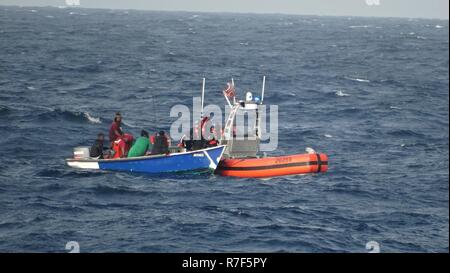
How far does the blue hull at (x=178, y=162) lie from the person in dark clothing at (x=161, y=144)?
0.42 meters

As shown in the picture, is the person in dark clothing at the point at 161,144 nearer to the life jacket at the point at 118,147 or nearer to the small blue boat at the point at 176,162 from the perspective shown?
the small blue boat at the point at 176,162

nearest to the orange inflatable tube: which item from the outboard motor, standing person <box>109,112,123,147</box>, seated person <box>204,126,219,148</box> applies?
seated person <box>204,126,219,148</box>

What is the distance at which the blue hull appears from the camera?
2833cm

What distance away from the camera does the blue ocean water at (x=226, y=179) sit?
71.6 feet

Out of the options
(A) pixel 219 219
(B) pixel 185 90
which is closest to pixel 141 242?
(A) pixel 219 219

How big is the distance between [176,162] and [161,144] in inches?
34.6

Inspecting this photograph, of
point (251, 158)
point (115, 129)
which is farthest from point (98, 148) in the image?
point (251, 158)

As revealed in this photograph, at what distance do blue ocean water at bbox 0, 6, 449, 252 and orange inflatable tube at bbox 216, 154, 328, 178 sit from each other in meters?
0.39

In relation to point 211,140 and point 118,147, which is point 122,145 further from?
point 211,140

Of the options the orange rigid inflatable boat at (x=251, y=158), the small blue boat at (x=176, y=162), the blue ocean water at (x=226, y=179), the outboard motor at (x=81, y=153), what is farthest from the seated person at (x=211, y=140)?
the outboard motor at (x=81, y=153)

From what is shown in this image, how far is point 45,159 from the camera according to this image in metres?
31.4

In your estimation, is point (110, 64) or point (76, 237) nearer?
point (76, 237)
